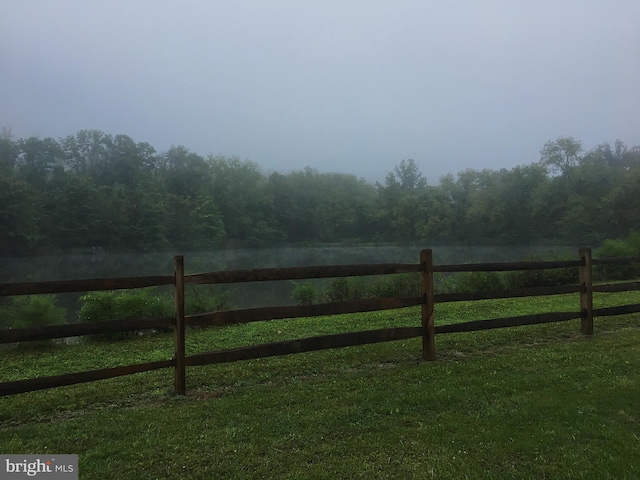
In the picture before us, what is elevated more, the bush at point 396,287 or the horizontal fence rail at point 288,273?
the horizontal fence rail at point 288,273

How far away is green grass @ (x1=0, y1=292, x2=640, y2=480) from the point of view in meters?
2.84

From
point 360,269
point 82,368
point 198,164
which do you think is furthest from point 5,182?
point 360,269

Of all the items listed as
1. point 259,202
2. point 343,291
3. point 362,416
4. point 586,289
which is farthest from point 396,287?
point 259,202

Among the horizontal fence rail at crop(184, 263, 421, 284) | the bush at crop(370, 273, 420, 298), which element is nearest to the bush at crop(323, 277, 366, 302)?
the bush at crop(370, 273, 420, 298)

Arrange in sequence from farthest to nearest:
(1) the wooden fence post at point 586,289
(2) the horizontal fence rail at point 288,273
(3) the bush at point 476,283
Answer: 1. (3) the bush at point 476,283
2. (1) the wooden fence post at point 586,289
3. (2) the horizontal fence rail at point 288,273

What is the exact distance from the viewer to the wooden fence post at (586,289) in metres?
6.55

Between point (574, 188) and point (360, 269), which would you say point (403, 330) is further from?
point (574, 188)

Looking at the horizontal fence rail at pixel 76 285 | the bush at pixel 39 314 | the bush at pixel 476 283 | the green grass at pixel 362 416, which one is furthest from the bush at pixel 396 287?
the horizontal fence rail at pixel 76 285

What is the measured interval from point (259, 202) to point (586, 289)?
5999 centimetres

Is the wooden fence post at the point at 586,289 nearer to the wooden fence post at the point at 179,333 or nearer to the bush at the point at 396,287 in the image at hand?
the wooden fence post at the point at 179,333

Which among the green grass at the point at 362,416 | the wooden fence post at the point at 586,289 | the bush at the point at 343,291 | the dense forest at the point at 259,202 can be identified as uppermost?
the dense forest at the point at 259,202

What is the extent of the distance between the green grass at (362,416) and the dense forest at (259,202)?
4241 cm

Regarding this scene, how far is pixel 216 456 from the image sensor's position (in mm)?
Result: 2969

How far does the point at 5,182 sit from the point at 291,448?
48.5m
